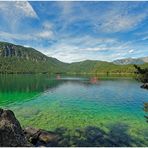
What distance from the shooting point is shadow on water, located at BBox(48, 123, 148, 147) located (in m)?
27.5

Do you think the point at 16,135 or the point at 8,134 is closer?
the point at 8,134

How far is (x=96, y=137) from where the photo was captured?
29.8 meters

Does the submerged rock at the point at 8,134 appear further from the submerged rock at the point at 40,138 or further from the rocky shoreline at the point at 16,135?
the submerged rock at the point at 40,138

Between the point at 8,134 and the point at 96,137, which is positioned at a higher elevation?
the point at 8,134

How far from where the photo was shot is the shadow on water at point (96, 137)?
2748cm

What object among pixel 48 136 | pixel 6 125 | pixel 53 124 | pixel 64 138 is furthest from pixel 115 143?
pixel 6 125

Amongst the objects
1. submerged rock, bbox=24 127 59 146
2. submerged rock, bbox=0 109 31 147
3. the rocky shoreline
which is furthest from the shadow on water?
submerged rock, bbox=0 109 31 147

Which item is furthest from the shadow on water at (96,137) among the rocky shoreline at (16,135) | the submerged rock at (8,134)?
the submerged rock at (8,134)

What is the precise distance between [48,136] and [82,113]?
20589 millimetres

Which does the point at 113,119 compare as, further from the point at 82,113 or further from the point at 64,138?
the point at 64,138

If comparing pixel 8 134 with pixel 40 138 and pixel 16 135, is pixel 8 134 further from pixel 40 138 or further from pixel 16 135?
pixel 40 138

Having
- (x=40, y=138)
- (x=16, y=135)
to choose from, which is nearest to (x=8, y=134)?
(x=16, y=135)

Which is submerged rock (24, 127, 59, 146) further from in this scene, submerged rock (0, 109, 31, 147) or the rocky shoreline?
submerged rock (0, 109, 31, 147)

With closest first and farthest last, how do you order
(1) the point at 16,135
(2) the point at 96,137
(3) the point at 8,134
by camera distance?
1. (3) the point at 8,134
2. (1) the point at 16,135
3. (2) the point at 96,137
